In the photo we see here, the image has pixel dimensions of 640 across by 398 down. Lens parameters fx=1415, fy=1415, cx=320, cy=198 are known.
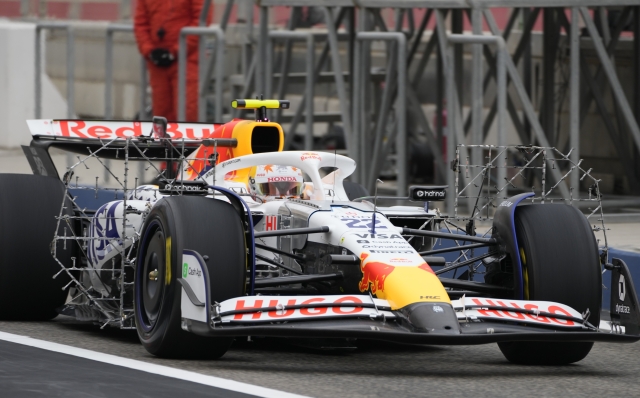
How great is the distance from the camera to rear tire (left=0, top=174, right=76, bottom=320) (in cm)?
982

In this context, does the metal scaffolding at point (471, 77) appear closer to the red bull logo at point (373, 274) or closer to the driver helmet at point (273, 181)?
the driver helmet at point (273, 181)

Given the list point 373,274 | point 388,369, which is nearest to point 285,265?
point 373,274

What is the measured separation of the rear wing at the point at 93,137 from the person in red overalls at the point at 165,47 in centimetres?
777

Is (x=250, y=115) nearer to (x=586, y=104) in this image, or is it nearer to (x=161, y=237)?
(x=586, y=104)

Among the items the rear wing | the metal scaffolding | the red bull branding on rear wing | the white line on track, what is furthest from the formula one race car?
the metal scaffolding

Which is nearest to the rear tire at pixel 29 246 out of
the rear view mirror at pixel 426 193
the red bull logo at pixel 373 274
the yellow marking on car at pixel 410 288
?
the rear view mirror at pixel 426 193

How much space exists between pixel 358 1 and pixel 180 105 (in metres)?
3.69

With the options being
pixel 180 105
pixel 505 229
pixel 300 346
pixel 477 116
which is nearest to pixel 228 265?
pixel 300 346

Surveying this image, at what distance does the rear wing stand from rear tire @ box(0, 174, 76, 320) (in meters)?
0.49

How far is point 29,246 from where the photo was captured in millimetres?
9852

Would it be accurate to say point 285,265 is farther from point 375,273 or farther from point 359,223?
point 375,273

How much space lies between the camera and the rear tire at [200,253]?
7.93 m

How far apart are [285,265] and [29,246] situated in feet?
6.25

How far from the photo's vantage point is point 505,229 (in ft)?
28.7
